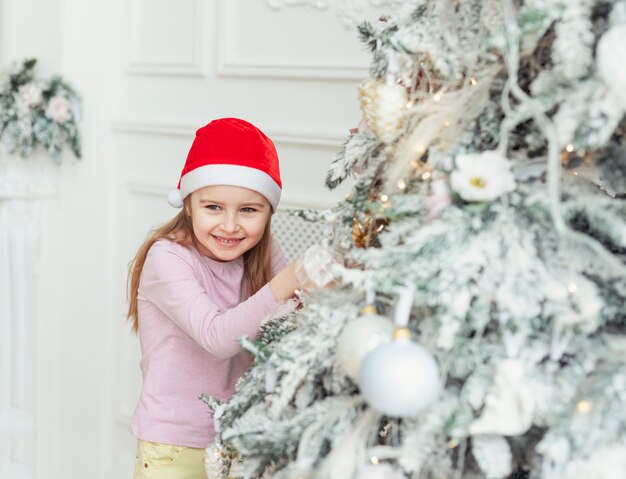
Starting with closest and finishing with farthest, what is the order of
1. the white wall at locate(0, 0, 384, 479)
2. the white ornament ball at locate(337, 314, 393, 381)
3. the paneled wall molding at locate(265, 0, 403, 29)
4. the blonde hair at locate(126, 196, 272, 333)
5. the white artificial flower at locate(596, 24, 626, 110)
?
the white artificial flower at locate(596, 24, 626, 110), the white ornament ball at locate(337, 314, 393, 381), the blonde hair at locate(126, 196, 272, 333), the paneled wall molding at locate(265, 0, 403, 29), the white wall at locate(0, 0, 384, 479)

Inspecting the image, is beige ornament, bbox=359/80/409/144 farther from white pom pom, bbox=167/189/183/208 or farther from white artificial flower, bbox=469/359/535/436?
white pom pom, bbox=167/189/183/208

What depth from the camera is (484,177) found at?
764mm

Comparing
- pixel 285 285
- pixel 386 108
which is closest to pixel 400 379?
pixel 386 108

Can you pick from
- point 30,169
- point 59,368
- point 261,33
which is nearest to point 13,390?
point 59,368

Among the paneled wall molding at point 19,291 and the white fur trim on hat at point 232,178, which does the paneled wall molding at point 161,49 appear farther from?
the white fur trim on hat at point 232,178

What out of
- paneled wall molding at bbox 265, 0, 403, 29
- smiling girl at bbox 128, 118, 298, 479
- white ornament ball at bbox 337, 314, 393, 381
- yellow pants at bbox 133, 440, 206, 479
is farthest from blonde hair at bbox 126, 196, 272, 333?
white ornament ball at bbox 337, 314, 393, 381

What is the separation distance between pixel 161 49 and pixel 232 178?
0.95 metres

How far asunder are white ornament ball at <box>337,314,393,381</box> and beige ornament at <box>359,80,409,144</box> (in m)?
0.21

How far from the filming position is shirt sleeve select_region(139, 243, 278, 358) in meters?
1.18

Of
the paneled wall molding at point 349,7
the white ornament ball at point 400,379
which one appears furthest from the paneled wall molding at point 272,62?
the white ornament ball at point 400,379

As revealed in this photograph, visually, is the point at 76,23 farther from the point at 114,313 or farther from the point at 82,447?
the point at 82,447

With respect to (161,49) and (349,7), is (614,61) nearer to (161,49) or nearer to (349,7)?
(349,7)

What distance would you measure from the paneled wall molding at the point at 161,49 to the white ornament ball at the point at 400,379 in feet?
4.83

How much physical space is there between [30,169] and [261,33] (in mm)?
792
